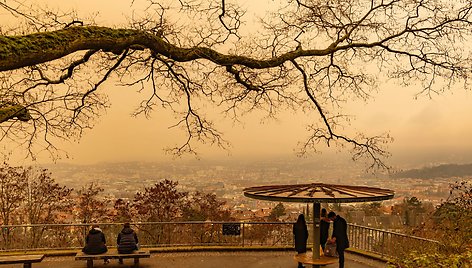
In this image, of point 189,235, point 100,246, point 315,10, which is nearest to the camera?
point 100,246

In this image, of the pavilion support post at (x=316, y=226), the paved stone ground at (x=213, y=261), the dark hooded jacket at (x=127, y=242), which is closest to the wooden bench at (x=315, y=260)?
the pavilion support post at (x=316, y=226)

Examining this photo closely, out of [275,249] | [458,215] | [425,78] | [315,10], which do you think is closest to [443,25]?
[425,78]

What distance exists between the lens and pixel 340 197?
10703 mm

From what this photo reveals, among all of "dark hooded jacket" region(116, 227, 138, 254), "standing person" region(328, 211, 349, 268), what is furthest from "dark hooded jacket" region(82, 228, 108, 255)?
"standing person" region(328, 211, 349, 268)

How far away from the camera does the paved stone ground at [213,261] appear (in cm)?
1380

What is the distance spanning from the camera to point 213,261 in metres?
14.4

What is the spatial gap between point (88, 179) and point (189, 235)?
868 cm

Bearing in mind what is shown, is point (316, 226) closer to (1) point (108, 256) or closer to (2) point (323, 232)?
(2) point (323, 232)

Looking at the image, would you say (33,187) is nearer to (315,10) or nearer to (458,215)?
(315,10)

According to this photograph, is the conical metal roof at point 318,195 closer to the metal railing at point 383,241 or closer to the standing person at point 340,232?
the standing person at point 340,232

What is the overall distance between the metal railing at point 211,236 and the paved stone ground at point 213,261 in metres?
0.75

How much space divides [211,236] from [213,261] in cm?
400

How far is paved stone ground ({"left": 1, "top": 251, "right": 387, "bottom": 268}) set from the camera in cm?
1380

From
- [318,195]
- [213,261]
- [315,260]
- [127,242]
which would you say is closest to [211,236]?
[213,261]
